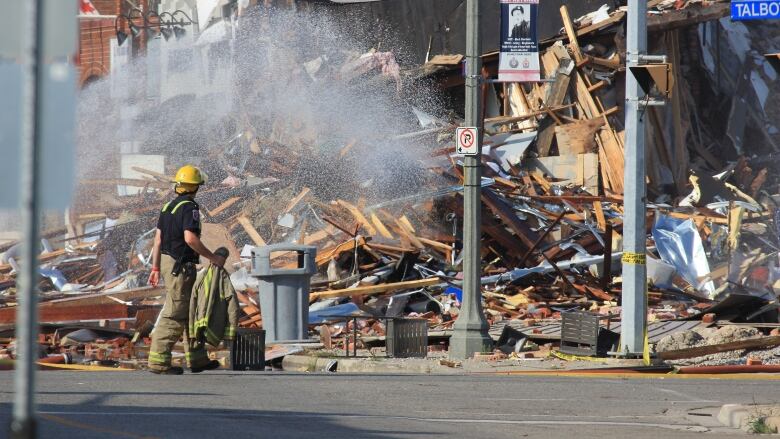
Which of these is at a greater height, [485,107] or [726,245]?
[485,107]

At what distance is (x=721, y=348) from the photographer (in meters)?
14.6

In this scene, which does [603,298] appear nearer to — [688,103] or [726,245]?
[726,245]

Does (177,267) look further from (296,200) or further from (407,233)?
(296,200)

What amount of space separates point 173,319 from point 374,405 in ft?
7.87

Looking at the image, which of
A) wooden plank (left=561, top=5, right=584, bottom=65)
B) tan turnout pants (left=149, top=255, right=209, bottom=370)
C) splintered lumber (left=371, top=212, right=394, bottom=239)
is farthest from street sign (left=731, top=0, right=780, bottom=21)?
wooden plank (left=561, top=5, right=584, bottom=65)

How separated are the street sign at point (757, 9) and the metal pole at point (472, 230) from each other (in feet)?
11.3

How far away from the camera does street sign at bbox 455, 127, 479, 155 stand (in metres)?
14.3

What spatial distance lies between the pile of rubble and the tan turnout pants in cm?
321

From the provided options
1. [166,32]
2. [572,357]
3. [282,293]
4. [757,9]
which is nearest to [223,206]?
[166,32]

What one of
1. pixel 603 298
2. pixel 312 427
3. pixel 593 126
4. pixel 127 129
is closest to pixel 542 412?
pixel 312 427

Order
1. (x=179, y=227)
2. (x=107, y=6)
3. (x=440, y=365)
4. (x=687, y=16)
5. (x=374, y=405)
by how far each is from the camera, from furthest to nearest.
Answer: (x=107, y=6) < (x=687, y=16) < (x=440, y=365) < (x=179, y=227) < (x=374, y=405)

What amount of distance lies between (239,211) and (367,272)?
158 inches

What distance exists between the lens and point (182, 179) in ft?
39.3

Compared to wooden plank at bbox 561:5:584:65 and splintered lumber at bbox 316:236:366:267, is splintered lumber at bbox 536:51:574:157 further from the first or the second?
splintered lumber at bbox 316:236:366:267
